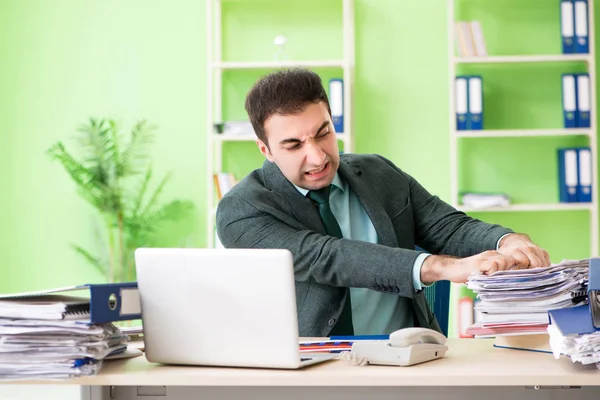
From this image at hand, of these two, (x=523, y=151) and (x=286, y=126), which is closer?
(x=286, y=126)

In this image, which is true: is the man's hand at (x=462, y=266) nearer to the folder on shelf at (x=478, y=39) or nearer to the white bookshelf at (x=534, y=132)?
the white bookshelf at (x=534, y=132)

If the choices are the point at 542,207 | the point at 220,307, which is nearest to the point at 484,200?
the point at 542,207

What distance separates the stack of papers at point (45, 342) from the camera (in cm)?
142

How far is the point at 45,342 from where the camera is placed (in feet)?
4.67

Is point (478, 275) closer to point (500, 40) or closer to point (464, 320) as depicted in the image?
point (464, 320)

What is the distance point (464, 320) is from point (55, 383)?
11.5 feet

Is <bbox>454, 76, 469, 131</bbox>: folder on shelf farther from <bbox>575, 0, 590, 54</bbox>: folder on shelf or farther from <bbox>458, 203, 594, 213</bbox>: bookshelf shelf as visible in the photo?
<bbox>575, 0, 590, 54</bbox>: folder on shelf

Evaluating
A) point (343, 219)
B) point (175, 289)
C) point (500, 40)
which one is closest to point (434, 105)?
point (500, 40)

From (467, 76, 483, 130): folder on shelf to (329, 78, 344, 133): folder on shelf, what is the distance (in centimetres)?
71

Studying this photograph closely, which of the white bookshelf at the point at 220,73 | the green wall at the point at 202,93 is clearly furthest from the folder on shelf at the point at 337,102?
the green wall at the point at 202,93

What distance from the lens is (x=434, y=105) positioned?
4.92 m

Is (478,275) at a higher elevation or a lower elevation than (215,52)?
lower

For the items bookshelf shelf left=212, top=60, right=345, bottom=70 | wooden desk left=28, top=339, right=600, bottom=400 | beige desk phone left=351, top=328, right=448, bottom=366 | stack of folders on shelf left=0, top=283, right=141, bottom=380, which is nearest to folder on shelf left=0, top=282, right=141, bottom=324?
stack of folders on shelf left=0, top=283, right=141, bottom=380

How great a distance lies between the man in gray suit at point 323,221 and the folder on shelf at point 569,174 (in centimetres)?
254
